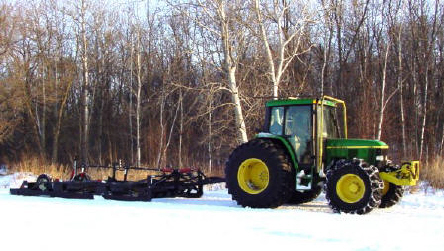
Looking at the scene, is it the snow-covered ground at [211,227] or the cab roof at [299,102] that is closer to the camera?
the snow-covered ground at [211,227]

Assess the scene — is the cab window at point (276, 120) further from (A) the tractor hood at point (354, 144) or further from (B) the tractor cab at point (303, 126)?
(A) the tractor hood at point (354, 144)

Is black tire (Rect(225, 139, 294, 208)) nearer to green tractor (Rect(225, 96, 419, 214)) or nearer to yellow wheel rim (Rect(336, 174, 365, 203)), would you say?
green tractor (Rect(225, 96, 419, 214))

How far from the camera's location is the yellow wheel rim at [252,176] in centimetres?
963

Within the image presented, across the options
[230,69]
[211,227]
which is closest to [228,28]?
[230,69]

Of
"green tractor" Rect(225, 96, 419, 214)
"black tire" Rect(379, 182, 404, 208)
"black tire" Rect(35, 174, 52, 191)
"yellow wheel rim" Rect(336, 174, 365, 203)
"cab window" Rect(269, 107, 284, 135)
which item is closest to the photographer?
"yellow wheel rim" Rect(336, 174, 365, 203)

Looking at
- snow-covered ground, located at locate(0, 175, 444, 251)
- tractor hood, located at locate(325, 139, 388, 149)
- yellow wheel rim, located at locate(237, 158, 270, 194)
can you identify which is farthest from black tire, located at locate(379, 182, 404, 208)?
yellow wheel rim, located at locate(237, 158, 270, 194)

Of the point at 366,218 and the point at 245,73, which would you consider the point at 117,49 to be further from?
the point at 366,218

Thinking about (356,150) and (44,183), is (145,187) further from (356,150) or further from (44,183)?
(356,150)

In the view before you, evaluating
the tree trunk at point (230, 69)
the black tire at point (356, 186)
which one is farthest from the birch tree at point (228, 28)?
the black tire at point (356, 186)

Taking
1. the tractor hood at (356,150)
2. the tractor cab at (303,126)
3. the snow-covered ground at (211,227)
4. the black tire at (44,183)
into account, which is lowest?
the snow-covered ground at (211,227)

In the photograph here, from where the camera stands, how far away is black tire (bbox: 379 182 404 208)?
373 inches

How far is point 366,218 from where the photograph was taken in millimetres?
7938

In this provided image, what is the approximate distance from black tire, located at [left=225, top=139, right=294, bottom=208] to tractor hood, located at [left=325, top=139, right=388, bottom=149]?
3.00ft

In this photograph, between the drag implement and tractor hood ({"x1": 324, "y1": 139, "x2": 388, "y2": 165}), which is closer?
tractor hood ({"x1": 324, "y1": 139, "x2": 388, "y2": 165})
